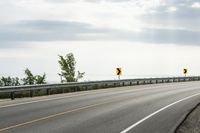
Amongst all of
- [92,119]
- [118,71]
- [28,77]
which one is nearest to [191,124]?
[92,119]

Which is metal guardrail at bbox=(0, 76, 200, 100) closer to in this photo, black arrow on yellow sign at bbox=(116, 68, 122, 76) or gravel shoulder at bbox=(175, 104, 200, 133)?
black arrow on yellow sign at bbox=(116, 68, 122, 76)

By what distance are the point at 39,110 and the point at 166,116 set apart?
534 cm

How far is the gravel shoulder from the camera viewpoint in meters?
14.6

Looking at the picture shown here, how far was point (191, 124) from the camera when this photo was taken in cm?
1616

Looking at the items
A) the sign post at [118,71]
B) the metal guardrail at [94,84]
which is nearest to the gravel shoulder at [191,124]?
the metal guardrail at [94,84]

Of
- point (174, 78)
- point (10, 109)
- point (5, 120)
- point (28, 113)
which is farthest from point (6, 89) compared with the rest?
point (174, 78)

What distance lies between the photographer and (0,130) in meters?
14.0

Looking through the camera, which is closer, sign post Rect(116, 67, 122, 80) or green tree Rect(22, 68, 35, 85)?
sign post Rect(116, 67, 122, 80)

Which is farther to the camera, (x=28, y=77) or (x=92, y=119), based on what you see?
(x=28, y=77)

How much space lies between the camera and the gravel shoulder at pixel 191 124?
1461cm

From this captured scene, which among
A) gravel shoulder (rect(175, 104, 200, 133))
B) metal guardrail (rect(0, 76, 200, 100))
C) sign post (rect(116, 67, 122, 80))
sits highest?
sign post (rect(116, 67, 122, 80))

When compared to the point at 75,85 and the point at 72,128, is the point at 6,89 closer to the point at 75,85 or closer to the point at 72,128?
the point at 75,85

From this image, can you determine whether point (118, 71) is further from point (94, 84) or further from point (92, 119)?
point (92, 119)

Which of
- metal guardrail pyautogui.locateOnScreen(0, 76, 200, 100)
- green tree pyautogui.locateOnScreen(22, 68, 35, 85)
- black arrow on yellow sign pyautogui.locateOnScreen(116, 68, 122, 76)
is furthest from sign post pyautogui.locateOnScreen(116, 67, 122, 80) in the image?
green tree pyautogui.locateOnScreen(22, 68, 35, 85)
